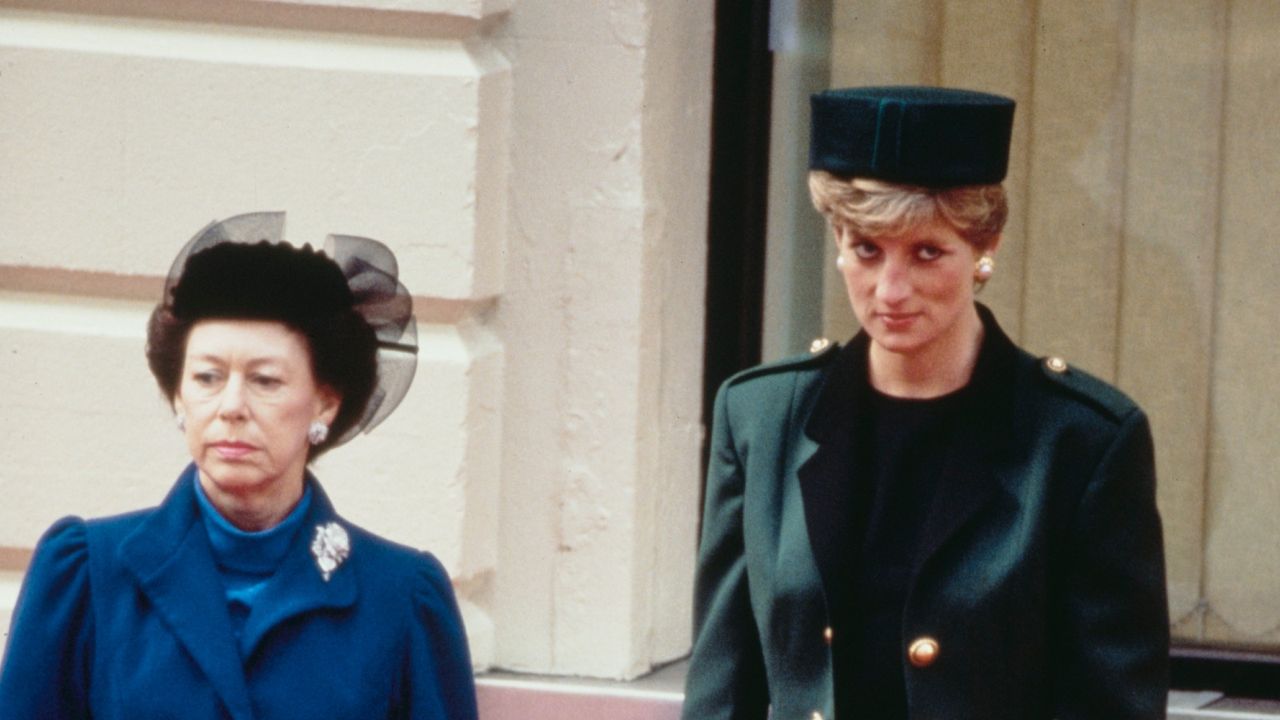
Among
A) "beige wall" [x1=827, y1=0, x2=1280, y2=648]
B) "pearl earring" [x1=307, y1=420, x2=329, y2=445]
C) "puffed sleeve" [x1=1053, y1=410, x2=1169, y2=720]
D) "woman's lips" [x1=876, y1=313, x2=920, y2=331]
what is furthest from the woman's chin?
"beige wall" [x1=827, y1=0, x2=1280, y2=648]

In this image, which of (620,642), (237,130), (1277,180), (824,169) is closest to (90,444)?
(237,130)

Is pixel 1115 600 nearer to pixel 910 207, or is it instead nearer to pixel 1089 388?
pixel 1089 388

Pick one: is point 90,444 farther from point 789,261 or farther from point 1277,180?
point 1277,180

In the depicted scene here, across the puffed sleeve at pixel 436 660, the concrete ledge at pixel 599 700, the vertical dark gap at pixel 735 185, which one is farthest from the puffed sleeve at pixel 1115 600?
the vertical dark gap at pixel 735 185

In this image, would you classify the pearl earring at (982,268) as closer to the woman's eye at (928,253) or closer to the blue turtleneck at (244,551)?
the woman's eye at (928,253)

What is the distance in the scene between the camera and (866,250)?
317cm

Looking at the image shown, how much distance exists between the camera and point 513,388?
500 centimetres

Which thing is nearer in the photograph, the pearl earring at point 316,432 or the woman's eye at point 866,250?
the woman's eye at point 866,250

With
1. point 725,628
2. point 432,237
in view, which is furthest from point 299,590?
point 432,237

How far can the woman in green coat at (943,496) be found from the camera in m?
3.16

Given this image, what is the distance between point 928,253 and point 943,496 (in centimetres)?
35

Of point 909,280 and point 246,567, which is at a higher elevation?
point 909,280

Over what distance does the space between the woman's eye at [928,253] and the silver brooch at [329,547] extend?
922mm

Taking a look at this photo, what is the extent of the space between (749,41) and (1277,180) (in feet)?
3.99
